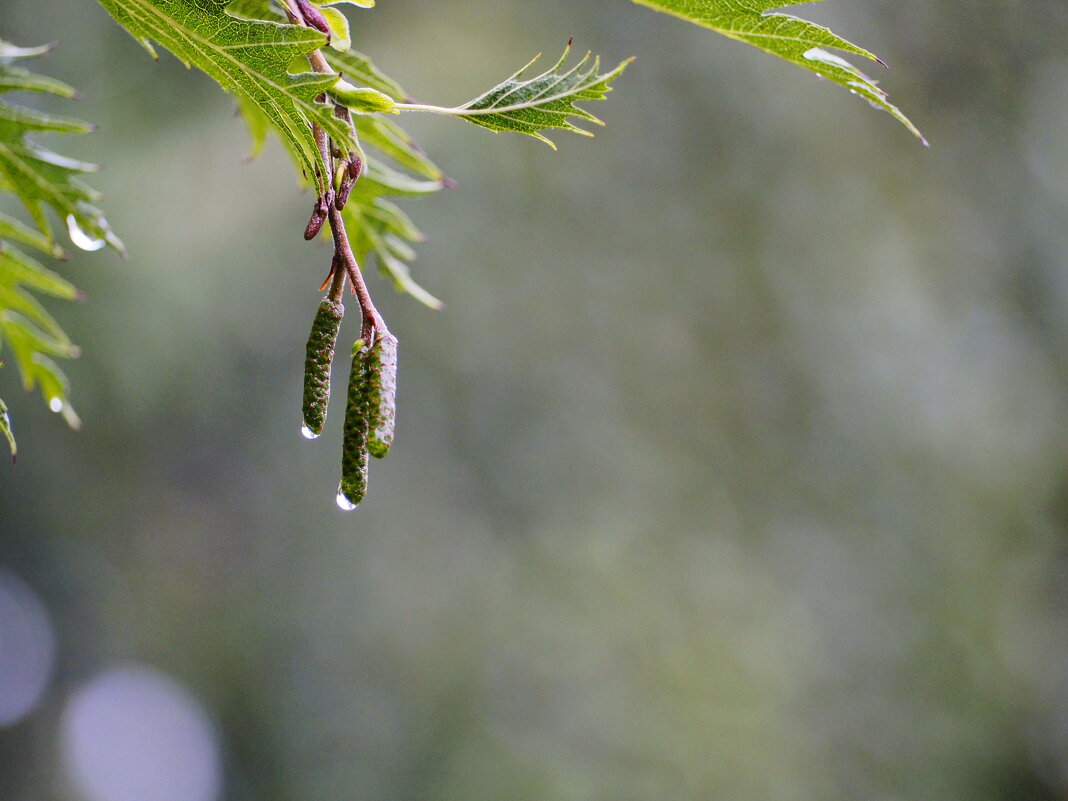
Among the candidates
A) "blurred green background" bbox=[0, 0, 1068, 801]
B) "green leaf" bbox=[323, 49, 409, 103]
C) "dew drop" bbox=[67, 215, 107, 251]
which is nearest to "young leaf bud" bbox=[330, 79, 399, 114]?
"green leaf" bbox=[323, 49, 409, 103]

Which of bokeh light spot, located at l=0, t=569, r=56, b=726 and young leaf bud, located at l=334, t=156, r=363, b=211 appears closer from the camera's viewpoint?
young leaf bud, located at l=334, t=156, r=363, b=211

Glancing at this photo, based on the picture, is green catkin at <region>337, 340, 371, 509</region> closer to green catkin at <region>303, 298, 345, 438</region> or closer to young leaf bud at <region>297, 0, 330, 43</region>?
green catkin at <region>303, 298, 345, 438</region>

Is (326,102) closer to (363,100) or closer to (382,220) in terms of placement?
(363,100)

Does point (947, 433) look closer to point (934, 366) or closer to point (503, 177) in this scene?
point (934, 366)

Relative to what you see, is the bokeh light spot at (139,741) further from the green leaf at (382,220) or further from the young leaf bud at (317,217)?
the young leaf bud at (317,217)

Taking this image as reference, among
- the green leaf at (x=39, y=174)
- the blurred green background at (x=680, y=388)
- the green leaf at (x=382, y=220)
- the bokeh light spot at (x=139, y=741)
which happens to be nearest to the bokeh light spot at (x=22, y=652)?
the bokeh light spot at (x=139, y=741)

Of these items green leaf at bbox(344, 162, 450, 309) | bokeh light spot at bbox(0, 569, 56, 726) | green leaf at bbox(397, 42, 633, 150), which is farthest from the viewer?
bokeh light spot at bbox(0, 569, 56, 726)

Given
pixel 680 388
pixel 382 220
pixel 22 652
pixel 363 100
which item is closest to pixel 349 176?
pixel 363 100

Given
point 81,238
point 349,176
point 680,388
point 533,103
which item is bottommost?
point 680,388
